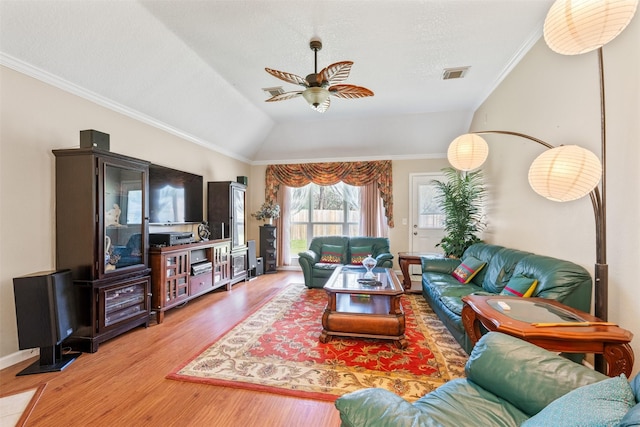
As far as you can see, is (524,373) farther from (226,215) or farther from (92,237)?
(226,215)

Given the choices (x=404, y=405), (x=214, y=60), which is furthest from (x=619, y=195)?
(x=214, y=60)

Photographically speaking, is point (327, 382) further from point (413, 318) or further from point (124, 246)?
point (124, 246)

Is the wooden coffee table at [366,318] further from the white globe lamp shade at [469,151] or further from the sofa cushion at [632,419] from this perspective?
the sofa cushion at [632,419]

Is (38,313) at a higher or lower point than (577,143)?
lower

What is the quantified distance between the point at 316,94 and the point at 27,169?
2.64m

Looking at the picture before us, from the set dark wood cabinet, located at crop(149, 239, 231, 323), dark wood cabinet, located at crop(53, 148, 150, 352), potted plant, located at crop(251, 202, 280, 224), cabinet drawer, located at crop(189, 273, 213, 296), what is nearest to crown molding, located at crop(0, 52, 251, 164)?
dark wood cabinet, located at crop(53, 148, 150, 352)

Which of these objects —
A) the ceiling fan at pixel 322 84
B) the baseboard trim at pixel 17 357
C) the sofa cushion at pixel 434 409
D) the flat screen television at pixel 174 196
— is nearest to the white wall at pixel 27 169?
the baseboard trim at pixel 17 357

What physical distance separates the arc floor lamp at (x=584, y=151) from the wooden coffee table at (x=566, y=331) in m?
0.32

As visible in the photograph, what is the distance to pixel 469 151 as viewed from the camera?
2.70 m

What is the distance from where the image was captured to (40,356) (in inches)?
88.7

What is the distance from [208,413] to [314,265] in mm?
2914

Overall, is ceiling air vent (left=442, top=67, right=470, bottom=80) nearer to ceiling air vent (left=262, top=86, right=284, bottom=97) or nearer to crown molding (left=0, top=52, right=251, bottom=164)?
ceiling air vent (left=262, top=86, right=284, bottom=97)

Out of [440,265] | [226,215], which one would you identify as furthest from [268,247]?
[440,265]

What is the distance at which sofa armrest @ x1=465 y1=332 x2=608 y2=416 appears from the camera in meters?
1.10
